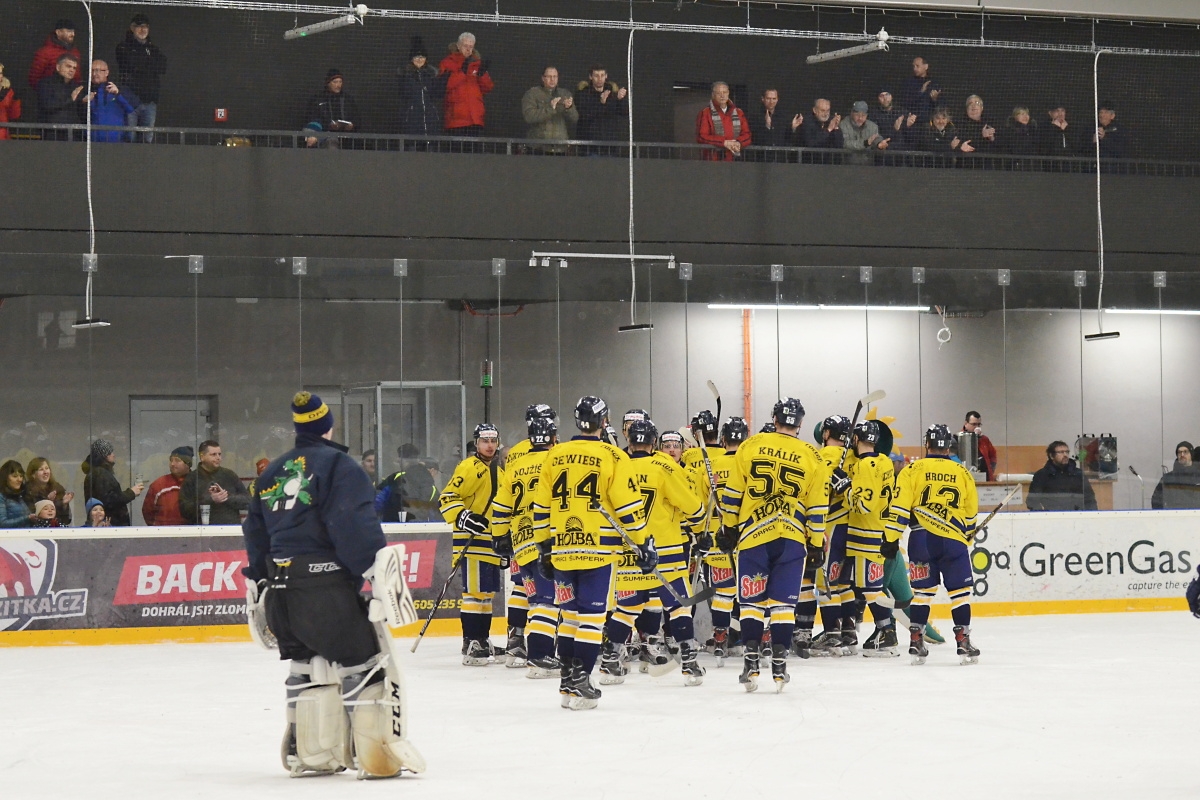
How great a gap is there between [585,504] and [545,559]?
377mm

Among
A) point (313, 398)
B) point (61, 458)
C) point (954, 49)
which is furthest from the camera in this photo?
point (954, 49)

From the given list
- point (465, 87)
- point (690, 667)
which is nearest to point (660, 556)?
point (690, 667)

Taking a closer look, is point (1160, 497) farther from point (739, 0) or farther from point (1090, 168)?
point (739, 0)

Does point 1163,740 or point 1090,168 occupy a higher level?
point 1090,168

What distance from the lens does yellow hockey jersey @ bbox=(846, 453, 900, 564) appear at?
31.3 ft

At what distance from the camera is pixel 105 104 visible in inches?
484

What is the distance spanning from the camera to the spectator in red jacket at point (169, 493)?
1074 cm

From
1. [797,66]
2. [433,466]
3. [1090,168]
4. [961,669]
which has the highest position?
[797,66]

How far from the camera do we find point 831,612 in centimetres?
977

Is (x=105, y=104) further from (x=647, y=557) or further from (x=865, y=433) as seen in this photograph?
(x=647, y=557)

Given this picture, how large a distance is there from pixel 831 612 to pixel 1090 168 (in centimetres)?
656

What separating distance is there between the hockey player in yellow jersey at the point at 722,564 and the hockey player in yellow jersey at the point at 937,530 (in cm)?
105

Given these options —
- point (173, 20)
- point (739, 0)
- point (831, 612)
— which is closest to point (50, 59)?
point (173, 20)

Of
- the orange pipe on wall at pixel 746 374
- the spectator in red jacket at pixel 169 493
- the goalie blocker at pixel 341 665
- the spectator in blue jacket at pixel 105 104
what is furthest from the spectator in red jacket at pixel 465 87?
the goalie blocker at pixel 341 665
